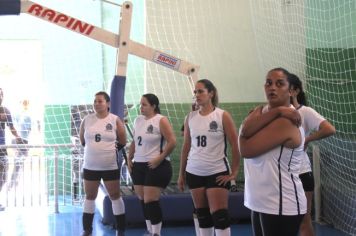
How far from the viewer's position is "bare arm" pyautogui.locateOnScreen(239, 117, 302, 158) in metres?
2.19

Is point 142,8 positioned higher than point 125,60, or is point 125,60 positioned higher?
point 142,8

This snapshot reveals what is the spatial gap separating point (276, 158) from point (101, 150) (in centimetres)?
236

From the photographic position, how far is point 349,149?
17.0 feet

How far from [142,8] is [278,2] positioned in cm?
216

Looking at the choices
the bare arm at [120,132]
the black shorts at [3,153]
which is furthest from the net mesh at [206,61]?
the bare arm at [120,132]

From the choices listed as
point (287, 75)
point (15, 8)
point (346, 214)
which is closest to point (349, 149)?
point (346, 214)

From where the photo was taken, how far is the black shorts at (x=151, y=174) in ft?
13.4

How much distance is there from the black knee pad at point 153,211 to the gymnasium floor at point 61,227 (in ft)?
3.10

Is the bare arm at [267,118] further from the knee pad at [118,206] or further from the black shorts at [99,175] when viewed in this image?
the knee pad at [118,206]

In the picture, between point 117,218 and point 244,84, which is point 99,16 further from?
point 117,218

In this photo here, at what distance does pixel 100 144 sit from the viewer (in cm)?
430

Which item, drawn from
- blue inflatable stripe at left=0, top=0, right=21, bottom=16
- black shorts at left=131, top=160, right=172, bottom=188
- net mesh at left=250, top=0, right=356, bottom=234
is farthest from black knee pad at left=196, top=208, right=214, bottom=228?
net mesh at left=250, top=0, right=356, bottom=234

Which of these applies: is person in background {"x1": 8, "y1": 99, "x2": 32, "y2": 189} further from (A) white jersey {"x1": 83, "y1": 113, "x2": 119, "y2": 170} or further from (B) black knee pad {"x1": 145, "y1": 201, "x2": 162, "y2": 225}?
(B) black knee pad {"x1": 145, "y1": 201, "x2": 162, "y2": 225}

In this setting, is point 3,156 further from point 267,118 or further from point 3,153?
point 267,118
